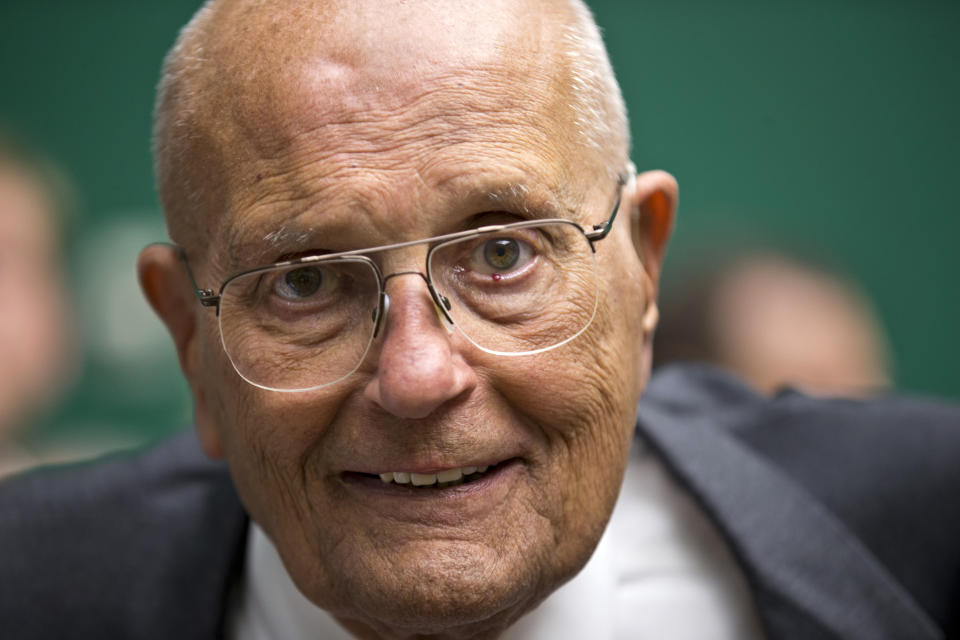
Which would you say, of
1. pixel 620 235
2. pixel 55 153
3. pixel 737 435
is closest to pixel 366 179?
pixel 620 235

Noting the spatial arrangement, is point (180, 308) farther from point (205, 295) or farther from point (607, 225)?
point (607, 225)

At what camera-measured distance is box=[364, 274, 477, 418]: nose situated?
1361 mm

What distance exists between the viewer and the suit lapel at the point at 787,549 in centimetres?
186

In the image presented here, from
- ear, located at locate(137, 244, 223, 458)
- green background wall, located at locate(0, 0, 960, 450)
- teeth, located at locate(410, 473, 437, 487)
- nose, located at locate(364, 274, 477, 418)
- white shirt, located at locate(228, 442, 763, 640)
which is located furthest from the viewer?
green background wall, located at locate(0, 0, 960, 450)

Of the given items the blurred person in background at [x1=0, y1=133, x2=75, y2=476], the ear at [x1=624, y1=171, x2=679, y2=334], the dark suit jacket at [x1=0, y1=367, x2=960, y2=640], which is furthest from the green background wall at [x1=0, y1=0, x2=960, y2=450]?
the ear at [x1=624, y1=171, x2=679, y2=334]

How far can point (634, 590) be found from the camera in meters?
2.00

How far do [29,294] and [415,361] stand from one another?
9.48 ft

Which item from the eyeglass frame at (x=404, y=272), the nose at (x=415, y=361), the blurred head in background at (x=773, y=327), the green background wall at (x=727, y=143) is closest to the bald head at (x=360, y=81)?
the eyeglass frame at (x=404, y=272)

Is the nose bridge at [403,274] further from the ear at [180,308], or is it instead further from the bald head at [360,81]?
the ear at [180,308]

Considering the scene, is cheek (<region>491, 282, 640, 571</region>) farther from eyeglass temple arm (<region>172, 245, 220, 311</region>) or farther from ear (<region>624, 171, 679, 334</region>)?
eyeglass temple arm (<region>172, 245, 220, 311</region>)

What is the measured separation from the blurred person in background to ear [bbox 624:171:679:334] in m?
2.52

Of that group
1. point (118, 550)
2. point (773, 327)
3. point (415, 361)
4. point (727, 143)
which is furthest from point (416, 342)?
point (727, 143)

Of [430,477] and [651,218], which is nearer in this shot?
[430,477]

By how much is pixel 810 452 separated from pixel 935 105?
3110 mm
